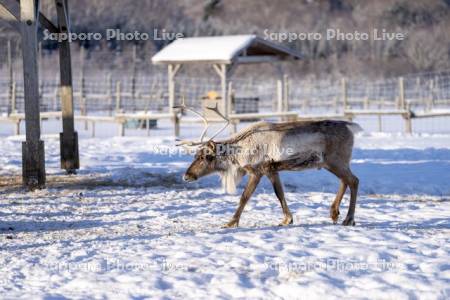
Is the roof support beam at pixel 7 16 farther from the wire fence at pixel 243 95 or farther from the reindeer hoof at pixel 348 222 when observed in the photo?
the wire fence at pixel 243 95

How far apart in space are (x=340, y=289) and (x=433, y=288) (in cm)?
61

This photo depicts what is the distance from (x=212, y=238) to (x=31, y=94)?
441 centimetres

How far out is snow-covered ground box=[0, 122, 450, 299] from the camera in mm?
5602

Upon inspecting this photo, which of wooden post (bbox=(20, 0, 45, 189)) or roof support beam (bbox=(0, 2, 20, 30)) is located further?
roof support beam (bbox=(0, 2, 20, 30))

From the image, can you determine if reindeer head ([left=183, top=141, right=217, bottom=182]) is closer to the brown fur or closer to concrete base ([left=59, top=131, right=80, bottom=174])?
the brown fur

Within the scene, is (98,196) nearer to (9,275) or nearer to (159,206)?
(159,206)

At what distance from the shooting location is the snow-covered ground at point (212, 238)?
560 cm

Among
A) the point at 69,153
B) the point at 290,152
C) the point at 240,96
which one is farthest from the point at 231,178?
the point at 240,96

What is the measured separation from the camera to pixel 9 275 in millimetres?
6035

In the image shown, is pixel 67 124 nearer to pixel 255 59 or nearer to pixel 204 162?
pixel 204 162

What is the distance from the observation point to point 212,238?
7.22 metres

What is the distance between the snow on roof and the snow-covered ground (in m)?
8.83

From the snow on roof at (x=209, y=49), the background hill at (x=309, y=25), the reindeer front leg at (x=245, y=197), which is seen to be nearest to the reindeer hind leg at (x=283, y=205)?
the reindeer front leg at (x=245, y=197)

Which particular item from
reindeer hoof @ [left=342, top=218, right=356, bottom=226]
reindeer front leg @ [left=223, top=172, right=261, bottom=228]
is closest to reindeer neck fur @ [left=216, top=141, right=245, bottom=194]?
reindeer front leg @ [left=223, top=172, right=261, bottom=228]
